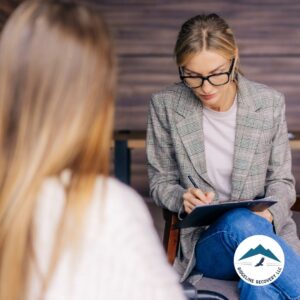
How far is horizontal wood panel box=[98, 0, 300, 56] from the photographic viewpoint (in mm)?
4902

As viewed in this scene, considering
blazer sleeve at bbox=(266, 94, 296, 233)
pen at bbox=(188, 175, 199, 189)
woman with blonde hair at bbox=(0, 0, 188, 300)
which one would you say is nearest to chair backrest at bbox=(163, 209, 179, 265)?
pen at bbox=(188, 175, 199, 189)

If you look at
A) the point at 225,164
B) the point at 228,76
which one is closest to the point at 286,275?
the point at 225,164

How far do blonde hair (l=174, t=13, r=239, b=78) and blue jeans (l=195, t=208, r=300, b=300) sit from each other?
0.62m

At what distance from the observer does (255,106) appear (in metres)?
2.52

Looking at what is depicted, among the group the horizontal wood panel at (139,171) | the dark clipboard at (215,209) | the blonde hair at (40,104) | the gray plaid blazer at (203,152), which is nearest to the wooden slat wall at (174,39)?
the horizontal wood panel at (139,171)

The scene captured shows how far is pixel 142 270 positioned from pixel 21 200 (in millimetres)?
226

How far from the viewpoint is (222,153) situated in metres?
2.55

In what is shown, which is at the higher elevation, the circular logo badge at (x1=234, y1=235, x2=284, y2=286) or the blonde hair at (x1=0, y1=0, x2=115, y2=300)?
the blonde hair at (x1=0, y1=0, x2=115, y2=300)

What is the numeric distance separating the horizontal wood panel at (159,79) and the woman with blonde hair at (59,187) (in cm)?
389

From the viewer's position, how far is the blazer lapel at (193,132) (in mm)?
2502

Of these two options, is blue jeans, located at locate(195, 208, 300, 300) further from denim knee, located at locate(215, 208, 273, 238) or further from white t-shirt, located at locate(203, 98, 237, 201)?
white t-shirt, located at locate(203, 98, 237, 201)

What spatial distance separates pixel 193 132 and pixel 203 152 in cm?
9

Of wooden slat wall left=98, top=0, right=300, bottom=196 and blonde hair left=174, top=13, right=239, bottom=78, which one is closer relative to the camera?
blonde hair left=174, top=13, right=239, bottom=78

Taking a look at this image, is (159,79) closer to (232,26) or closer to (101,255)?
(232,26)
